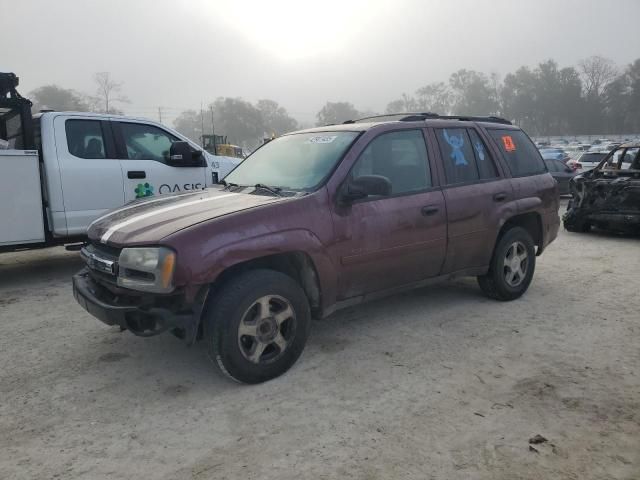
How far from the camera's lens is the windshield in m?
3.86

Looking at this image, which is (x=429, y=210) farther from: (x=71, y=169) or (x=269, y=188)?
(x=71, y=169)

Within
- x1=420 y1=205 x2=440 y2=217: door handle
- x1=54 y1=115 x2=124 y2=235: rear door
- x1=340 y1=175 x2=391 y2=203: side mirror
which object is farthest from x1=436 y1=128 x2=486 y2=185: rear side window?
x1=54 y1=115 x2=124 y2=235: rear door

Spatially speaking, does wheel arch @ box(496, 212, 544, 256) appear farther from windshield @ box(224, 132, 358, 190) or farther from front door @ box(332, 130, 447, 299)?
windshield @ box(224, 132, 358, 190)

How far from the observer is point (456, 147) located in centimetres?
462

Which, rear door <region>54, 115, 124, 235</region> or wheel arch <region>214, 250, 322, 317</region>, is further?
rear door <region>54, 115, 124, 235</region>

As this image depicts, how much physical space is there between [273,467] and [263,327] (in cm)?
100

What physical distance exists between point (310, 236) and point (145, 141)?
14.2 ft

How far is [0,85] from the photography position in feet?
19.7

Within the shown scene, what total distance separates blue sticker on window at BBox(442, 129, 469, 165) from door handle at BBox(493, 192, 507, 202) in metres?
0.44

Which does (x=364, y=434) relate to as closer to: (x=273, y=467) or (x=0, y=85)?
(x=273, y=467)

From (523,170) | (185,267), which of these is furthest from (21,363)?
(523,170)

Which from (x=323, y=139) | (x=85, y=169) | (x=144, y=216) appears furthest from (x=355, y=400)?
(x=85, y=169)

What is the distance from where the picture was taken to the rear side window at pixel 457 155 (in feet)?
14.7

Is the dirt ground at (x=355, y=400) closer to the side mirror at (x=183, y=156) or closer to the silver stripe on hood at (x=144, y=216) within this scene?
the silver stripe on hood at (x=144, y=216)
